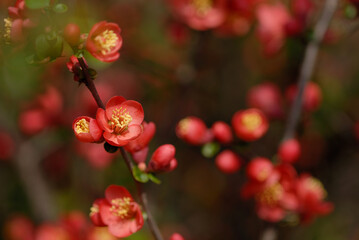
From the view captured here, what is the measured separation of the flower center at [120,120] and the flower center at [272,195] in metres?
0.62

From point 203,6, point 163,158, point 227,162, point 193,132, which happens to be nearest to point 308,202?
point 227,162

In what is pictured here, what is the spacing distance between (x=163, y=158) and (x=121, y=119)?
0.13 meters

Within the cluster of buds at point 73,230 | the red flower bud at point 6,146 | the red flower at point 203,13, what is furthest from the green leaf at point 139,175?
the red flower bud at point 6,146

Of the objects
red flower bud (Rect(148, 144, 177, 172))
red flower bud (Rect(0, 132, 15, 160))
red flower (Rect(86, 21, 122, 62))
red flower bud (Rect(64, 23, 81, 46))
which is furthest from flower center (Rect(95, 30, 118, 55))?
red flower bud (Rect(0, 132, 15, 160))

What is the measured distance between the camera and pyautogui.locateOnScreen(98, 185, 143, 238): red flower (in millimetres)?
1021

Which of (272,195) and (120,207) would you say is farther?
(272,195)

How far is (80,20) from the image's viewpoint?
1.20 meters

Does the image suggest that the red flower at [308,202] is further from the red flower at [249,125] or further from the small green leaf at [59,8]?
the small green leaf at [59,8]

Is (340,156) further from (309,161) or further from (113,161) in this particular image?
(113,161)

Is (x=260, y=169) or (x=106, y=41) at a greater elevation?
(x=106, y=41)

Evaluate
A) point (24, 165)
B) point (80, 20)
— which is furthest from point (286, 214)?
point (24, 165)

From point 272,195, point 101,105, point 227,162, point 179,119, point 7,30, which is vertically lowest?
point 179,119

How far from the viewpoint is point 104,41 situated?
100cm

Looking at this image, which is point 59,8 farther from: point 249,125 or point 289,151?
point 289,151
